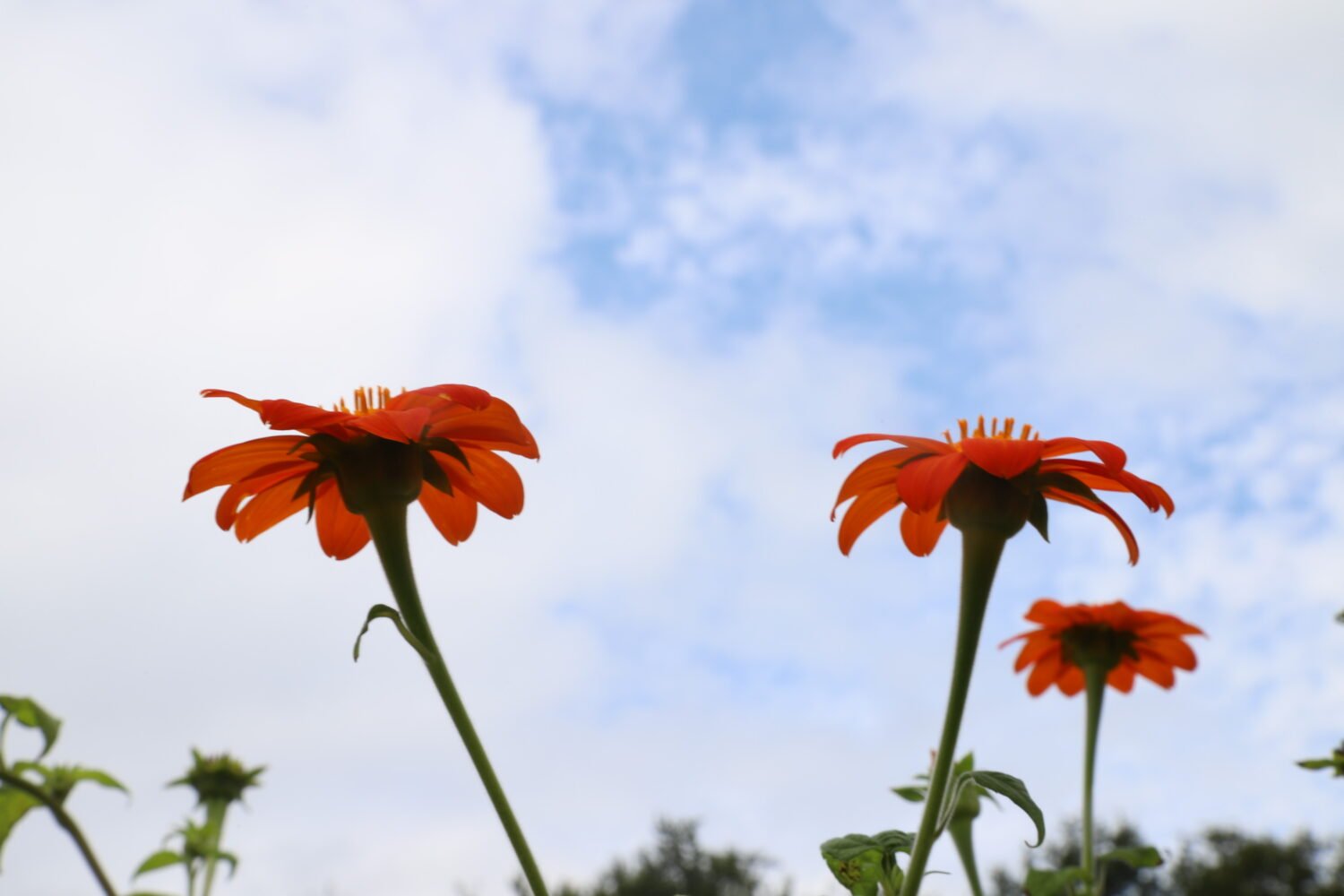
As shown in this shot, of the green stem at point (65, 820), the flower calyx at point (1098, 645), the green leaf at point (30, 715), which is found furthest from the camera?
the flower calyx at point (1098, 645)

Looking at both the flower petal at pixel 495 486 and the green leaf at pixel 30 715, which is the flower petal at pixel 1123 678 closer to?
the flower petal at pixel 495 486

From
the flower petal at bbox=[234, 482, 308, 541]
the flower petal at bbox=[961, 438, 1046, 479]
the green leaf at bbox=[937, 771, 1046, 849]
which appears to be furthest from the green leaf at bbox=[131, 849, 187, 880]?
the flower petal at bbox=[961, 438, 1046, 479]

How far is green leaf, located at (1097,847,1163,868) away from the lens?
224 centimetres

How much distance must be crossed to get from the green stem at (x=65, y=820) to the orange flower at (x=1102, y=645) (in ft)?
7.73

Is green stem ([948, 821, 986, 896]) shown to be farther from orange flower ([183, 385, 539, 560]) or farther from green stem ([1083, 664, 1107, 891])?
orange flower ([183, 385, 539, 560])

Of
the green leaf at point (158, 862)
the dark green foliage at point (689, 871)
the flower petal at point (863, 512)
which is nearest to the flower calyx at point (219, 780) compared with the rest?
the green leaf at point (158, 862)

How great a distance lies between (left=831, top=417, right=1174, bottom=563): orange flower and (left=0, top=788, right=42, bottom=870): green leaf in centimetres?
95

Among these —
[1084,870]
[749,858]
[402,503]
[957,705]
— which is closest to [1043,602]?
[1084,870]

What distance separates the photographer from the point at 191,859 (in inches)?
103

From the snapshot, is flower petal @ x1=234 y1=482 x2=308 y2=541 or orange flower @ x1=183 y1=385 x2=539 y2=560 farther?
flower petal @ x1=234 y1=482 x2=308 y2=541

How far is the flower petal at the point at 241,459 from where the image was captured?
5.19ft

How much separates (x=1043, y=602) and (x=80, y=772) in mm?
2261

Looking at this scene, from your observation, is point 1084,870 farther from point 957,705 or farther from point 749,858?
point 749,858

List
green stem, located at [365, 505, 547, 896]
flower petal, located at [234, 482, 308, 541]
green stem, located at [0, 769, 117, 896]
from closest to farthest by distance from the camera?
green stem, located at [0, 769, 117, 896] → green stem, located at [365, 505, 547, 896] → flower petal, located at [234, 482, 308, 541]
